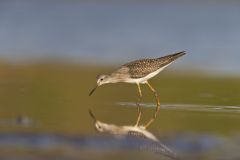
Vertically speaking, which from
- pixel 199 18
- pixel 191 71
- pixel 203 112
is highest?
pixel 203 112

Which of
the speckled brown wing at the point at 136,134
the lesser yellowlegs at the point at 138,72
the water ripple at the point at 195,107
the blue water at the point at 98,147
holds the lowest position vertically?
the water ripple at the point at 195,107

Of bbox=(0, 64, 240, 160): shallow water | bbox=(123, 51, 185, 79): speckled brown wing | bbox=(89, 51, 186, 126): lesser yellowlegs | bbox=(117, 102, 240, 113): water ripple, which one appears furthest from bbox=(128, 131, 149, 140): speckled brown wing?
bbox=(123, 51, 185, 79): speckled brown wing

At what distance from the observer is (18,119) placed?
10.7 meters

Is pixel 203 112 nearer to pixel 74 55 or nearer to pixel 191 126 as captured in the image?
pixel 191 126

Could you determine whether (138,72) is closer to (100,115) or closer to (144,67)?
(144,67)

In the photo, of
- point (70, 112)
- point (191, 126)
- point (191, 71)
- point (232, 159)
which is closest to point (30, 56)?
point (191, 71)

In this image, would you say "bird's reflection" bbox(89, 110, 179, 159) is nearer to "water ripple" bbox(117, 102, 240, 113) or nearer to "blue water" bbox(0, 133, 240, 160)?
"blue water" bbox(0, 133, 240, 160)

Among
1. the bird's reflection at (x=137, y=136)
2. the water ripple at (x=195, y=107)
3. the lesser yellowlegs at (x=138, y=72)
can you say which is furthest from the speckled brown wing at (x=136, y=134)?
the lesser yellowlegs at (x=138, y=72)

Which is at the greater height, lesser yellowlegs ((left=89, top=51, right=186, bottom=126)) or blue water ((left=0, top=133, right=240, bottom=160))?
blue water ((left=0, top=133, right=240, bottom=160))

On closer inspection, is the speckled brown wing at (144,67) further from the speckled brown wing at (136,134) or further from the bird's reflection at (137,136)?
the speckled brown wing at (136,134)

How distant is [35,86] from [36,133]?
191 inches

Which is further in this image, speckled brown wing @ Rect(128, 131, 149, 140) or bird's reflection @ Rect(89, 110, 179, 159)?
speckled brown wing @ Rect(128, 131, 149, 140)

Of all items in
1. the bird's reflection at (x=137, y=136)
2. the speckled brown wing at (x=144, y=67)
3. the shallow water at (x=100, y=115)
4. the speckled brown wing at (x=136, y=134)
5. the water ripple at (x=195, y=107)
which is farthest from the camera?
the speckled brown wing at (x=144, y=67)

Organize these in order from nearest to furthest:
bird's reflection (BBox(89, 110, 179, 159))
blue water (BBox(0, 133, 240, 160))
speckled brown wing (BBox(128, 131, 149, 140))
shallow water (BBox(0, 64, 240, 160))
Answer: blue water (BBox(0, 133, 240, 160)) < shallow water (BBox(0, 64, 240, 160)) < bird's reflection (BBox(89, 110, 179, 159)) < speckled brown wing (BBox(128, 131, 149, 140))
